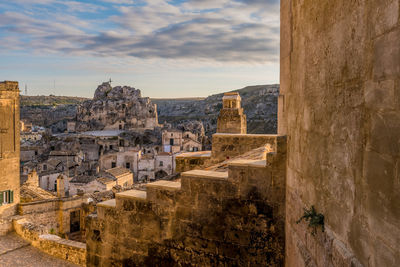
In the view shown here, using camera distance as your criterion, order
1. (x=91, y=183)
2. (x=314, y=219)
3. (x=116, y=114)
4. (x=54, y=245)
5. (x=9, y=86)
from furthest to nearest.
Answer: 1. (x=116, y=114)
2. (x=91, y=183)
3. (x=9, y=86)
4. (x=54, y=245)
5. (x=314, y=219)

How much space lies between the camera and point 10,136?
18250mm

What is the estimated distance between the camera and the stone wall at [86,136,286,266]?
3914 mm

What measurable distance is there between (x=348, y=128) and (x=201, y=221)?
302 centimetres

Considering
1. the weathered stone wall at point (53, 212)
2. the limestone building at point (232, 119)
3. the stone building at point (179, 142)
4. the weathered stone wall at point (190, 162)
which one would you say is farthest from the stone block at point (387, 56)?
the stone building at point (179, 142)

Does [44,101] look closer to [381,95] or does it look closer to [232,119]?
[232,119]

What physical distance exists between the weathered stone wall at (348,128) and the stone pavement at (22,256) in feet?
45.8

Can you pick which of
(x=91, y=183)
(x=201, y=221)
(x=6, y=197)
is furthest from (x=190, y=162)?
(x=91, y=183)

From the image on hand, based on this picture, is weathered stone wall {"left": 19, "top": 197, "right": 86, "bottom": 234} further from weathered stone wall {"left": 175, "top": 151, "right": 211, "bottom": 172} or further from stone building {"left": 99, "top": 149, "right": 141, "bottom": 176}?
stone building {"left": 99, "top": 149, "right": 141, "bottom": 176}

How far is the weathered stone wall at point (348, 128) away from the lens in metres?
1.45

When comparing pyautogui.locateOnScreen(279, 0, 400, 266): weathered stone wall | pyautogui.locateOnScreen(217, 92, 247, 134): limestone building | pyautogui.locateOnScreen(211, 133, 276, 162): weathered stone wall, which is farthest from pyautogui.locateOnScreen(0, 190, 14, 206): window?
pyautogui.locateOnScreen(279, 0, 400, 266): weathered stone wall

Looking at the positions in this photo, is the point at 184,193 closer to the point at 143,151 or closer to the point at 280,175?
the point at 280,175

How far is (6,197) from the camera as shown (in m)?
18.1

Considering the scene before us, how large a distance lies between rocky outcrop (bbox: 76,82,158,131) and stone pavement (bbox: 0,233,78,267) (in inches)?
2456

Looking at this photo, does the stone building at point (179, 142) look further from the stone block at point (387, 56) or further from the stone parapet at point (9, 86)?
the stone block at point (387, 56)
